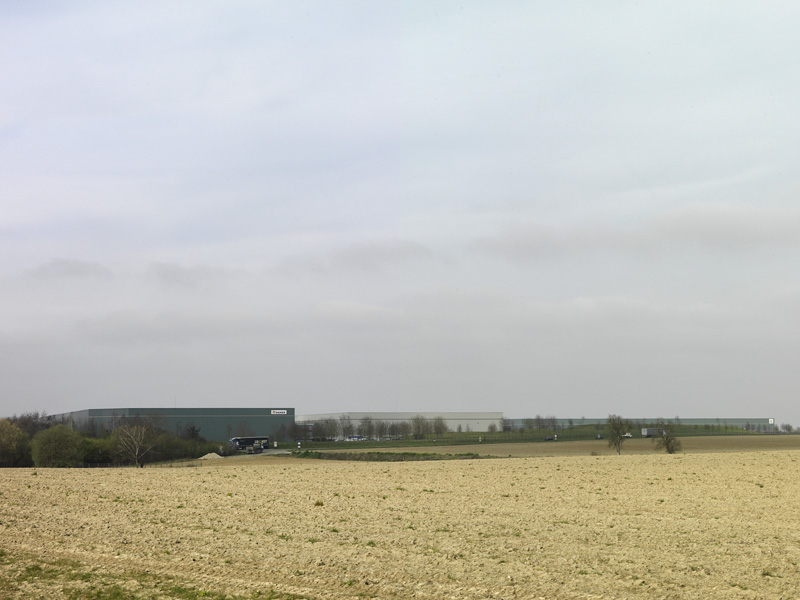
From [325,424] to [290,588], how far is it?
16963 centimetres

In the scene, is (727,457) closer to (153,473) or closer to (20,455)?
(153,473)

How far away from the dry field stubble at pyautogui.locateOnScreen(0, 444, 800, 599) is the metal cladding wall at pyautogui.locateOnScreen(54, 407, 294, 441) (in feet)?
393

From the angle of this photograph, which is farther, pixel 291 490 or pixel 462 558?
pixel 291 490

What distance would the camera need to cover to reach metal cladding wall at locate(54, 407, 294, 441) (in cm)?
15088

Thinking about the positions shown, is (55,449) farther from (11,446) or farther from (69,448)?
(11,446)

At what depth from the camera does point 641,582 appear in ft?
47.4

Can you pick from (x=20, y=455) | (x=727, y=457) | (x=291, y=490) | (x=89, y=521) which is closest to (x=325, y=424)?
(x=20, y=455)

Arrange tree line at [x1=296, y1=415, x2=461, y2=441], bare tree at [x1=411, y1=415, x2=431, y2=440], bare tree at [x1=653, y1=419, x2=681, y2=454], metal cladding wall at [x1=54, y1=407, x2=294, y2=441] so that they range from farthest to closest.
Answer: bare tree at [x1=411, y1=415, x2=431, y2=440] < tree line at [x1=296, y1=415, x2=461, y2=441] < metal cladding wall at [x1=54, y1=407, x2=294, y2=441] < bare tree at [x1=653, y1=419, x2=681, y2=454]

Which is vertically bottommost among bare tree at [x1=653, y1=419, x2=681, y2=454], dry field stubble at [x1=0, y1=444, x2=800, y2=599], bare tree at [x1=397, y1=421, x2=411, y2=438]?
bare tree at [x1=397, y1=421, x2=411, y2=438]

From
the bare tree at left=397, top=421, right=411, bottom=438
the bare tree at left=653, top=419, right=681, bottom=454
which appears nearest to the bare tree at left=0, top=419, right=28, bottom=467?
the bare tree at left=653, top=419, right=681, bottom=454

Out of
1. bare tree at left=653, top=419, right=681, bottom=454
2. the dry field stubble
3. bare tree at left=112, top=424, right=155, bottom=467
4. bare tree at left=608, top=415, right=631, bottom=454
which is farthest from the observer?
bare tree at left=608, top=415, right=631, bottom=454

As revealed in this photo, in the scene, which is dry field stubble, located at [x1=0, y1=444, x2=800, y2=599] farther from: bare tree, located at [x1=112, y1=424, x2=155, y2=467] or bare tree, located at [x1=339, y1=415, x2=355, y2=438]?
bare tree, located at [x1=339, y1=415, x2=355, y2=438]

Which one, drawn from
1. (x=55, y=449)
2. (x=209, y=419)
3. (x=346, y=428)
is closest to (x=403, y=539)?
(x=55, y=449)

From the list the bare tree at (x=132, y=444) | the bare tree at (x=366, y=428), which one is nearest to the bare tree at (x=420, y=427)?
the bare tree at (x=366, y=428)
